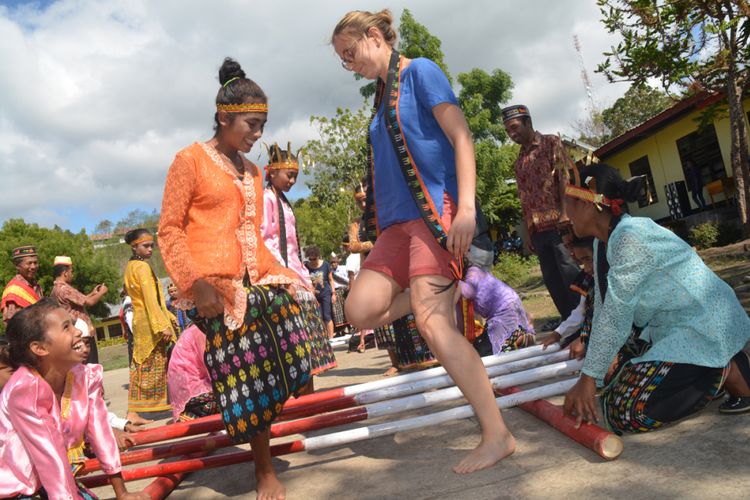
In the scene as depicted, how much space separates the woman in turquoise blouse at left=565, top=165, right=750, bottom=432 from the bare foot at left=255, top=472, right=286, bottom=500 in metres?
1.26

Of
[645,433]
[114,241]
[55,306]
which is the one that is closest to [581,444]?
[645,433]

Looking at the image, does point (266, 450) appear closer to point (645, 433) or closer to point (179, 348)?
point (645, 433)

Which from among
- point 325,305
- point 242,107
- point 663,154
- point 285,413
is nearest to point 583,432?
point 285,413

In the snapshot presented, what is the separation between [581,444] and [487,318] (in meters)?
1.94

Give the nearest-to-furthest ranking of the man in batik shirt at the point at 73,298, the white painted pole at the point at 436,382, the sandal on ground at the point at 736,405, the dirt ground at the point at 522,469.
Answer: the dirt ground at the point at 522,469
the sandal on ground at the point at 736,405
the white painted pole at the point at 436,382
the man in batik shirt at the point at 73,298

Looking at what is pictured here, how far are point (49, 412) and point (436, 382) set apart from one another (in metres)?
1.85

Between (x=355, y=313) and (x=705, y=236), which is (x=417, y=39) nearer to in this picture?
(x=705, y=236)

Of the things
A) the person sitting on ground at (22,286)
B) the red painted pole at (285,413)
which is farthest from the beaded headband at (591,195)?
the person sitting on ground at (22,286)

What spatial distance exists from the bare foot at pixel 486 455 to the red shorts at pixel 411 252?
2.33ft

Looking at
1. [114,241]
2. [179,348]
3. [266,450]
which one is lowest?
[266,450]

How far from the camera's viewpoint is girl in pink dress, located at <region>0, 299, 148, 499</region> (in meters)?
2.33

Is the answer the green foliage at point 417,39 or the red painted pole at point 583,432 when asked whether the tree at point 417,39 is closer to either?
the green foliage at point 417,39

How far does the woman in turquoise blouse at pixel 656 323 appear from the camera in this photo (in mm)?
2441

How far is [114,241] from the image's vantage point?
193 feet
